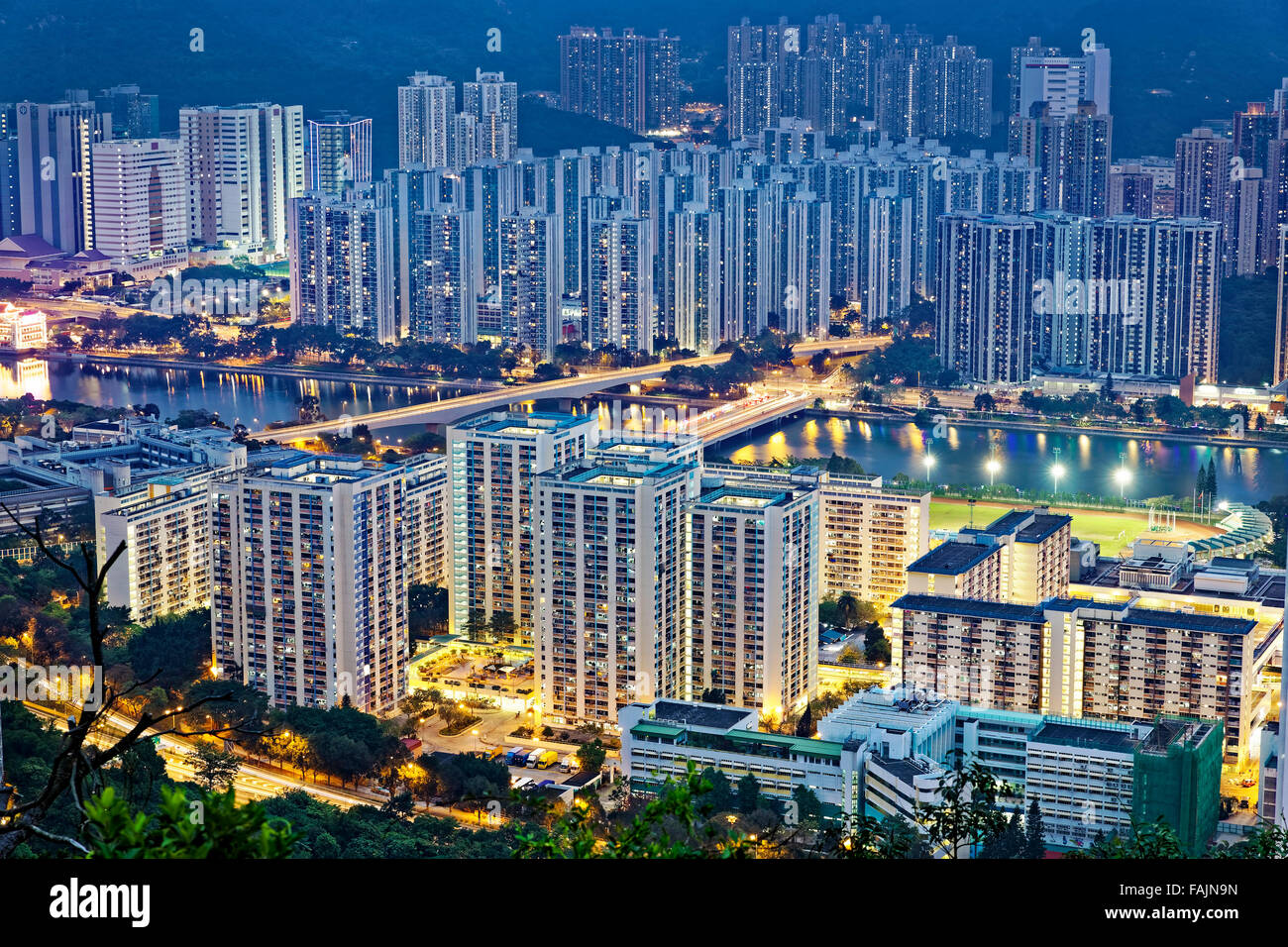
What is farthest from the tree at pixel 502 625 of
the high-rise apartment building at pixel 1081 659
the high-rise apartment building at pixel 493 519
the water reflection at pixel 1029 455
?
the water reflection at pixel 1029 455

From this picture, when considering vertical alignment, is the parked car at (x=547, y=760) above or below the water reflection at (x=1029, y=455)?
below

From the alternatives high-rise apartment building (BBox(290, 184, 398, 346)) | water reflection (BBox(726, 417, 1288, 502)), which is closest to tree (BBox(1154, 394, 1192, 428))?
water reflection (BBox(726, 417, 1288, 502))

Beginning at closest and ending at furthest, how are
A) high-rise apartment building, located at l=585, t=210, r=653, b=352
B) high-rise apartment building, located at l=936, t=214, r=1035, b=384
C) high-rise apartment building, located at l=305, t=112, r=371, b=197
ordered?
high-rise apartment building, located at l=936, t=214, r=1035, b=384 < high-rise apartment building, located at l=585, t=210, r=653, b=352 < high-rise apartment building, located at l=305, t=112, r=371, b=197

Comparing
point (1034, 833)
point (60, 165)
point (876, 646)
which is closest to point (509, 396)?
point (60, 165)

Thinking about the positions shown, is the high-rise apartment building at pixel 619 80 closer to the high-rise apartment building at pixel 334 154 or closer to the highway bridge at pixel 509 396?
the high-rise apartment building at pixel 334 154

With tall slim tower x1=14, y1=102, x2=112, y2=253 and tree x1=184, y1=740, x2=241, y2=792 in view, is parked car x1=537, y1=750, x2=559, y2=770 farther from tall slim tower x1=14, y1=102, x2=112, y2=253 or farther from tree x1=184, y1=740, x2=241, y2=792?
tall slim tower x1=14, y1=102, x2=112, y2=253

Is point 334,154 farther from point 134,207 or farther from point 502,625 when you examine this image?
point 502,625
